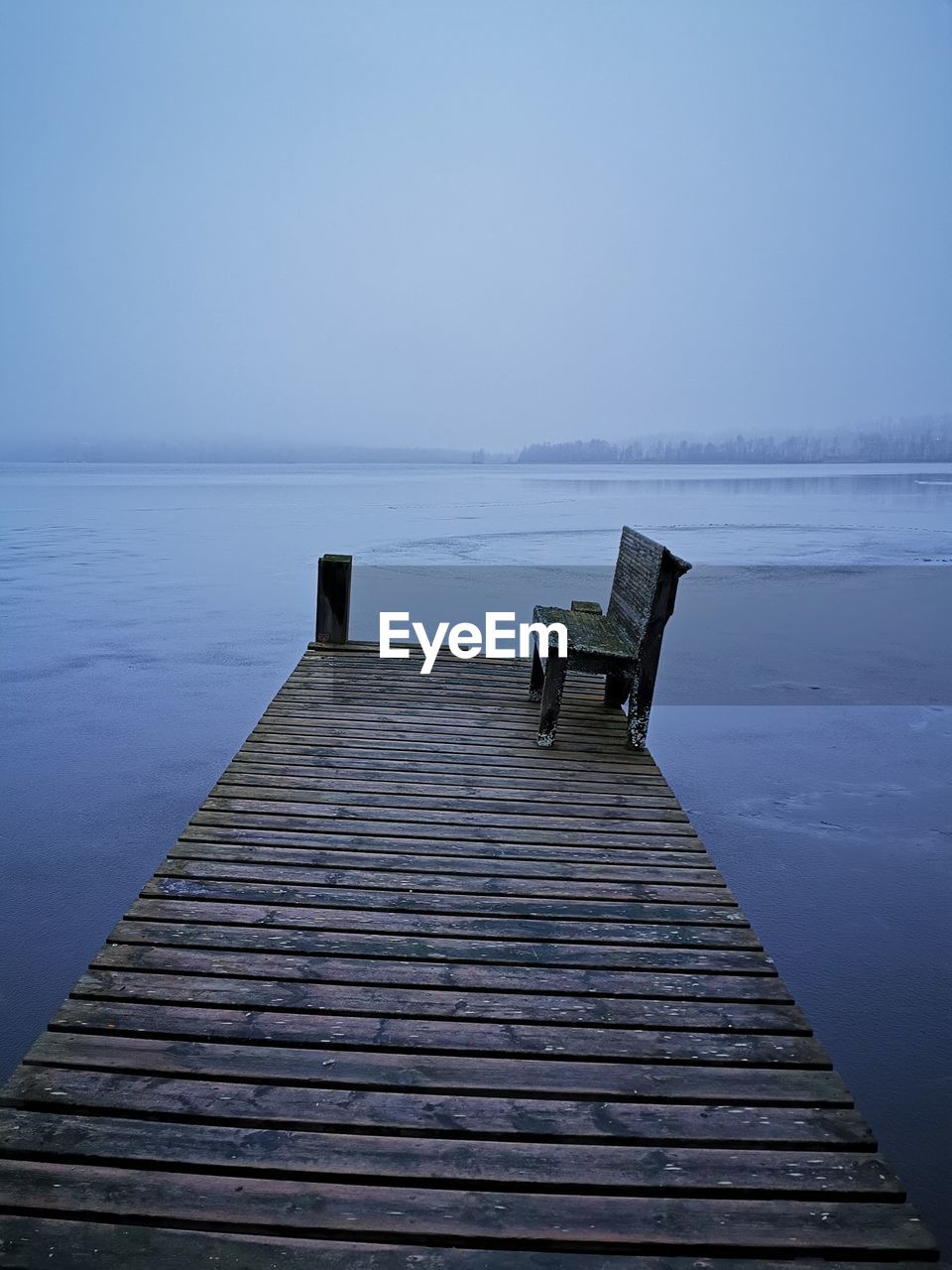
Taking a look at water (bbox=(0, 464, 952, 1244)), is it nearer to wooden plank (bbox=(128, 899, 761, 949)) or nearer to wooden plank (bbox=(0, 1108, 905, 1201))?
wooden plank (bbox=(128, 899, 761, 949))

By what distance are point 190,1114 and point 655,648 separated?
3.39m

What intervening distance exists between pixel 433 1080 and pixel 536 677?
386 centimetres

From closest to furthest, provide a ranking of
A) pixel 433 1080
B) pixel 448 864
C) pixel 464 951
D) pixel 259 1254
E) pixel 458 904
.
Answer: pixel 259 1254, pixel 433 1080, pixel 464 951, pixel 458 904, pixel 448 864

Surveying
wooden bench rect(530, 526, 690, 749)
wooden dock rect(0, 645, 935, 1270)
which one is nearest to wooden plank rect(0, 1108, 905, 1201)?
wooden dock rect(0, 645, 935, 1270)

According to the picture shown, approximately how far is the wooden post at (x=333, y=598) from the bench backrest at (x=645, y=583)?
2108 millimetres

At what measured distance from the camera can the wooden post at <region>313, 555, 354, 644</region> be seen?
6.95 m

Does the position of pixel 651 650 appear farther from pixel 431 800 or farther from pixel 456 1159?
pixel 456 1159

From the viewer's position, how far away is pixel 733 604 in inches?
527

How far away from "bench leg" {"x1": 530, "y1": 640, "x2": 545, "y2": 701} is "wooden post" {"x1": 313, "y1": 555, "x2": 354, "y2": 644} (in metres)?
1.72

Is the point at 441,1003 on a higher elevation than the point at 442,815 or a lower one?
higher

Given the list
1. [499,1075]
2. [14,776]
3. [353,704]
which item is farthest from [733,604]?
[499,1075]

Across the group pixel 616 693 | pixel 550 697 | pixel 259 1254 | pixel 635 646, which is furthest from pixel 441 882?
pixel 616 693

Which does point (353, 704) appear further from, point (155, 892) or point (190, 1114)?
point (190, 1114)

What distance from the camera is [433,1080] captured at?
231cm
